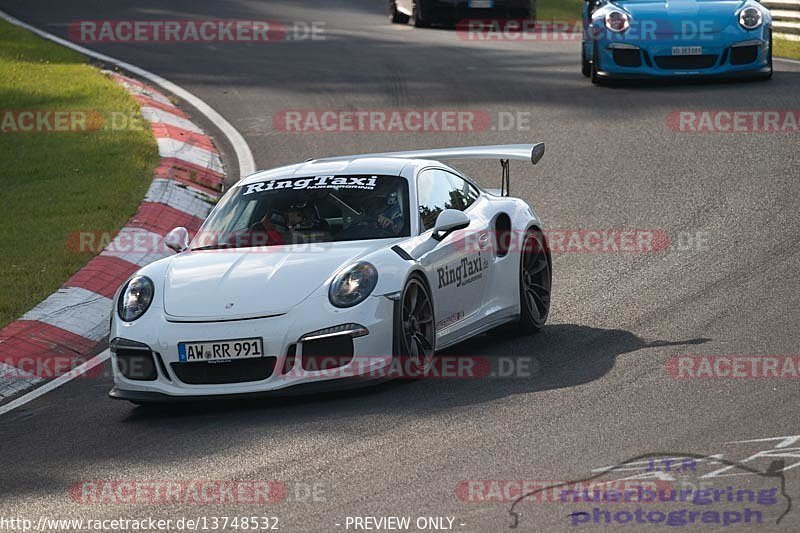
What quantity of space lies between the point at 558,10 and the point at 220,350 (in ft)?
79.2

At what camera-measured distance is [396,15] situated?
86.3 feet

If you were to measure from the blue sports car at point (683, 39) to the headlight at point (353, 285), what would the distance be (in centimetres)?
1014

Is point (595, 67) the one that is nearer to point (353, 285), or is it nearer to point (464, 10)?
point (464, 10)

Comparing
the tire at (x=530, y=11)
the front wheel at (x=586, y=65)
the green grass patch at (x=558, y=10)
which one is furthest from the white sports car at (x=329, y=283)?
the green grass patch at (x=558, y=10)

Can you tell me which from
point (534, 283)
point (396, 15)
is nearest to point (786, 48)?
point (396, 15)

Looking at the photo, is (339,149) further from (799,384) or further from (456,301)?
(799,384)

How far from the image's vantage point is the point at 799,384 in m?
7.30

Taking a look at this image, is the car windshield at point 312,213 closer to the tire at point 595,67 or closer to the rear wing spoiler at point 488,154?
the rear wing spoiler at point 488,154

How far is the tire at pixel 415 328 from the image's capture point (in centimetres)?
783

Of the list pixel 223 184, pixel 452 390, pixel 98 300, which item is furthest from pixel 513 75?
pixel 452 390

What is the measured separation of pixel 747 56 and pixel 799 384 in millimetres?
10660

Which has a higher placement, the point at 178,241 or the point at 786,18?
the point at 178,241

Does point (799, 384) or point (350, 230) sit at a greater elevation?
point (350, 230)

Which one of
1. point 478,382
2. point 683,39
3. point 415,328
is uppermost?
point 683,39
